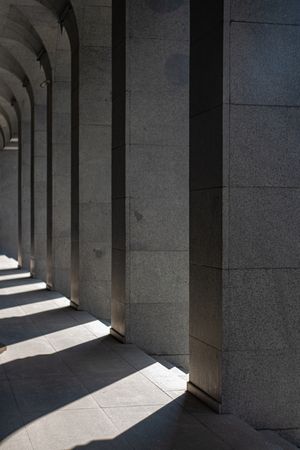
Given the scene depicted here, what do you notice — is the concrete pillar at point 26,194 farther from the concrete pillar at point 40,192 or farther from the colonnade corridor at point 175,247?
the colonnade corridor at point 175,247

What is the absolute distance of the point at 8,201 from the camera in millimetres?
45875

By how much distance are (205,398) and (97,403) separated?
4.05 feet

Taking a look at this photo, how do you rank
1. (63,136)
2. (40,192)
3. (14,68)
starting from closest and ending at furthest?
(63,136) < (40,192) < (14,68)

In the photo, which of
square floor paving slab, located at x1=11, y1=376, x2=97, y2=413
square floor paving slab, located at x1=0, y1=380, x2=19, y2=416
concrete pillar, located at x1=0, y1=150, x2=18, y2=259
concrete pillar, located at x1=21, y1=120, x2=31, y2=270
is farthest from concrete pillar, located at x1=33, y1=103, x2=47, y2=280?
concrete pillar, located at x1=0, y1=150, x2=18, y2=259

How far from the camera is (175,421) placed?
7387mm

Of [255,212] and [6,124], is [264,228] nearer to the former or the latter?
[255,212]

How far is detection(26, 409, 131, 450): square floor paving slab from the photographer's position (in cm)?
660

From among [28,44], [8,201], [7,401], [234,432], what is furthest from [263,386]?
[8,201]

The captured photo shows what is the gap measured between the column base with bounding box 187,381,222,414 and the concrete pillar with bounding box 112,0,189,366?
3.45 metres

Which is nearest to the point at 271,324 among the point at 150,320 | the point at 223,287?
the point at 223,287

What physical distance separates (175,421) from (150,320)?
15.4 ft

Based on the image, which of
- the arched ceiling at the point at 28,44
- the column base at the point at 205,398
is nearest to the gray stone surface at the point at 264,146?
the column base at the point at 205,398

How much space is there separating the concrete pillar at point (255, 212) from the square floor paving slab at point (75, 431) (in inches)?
52.8

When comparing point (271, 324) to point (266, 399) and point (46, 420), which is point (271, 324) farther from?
point (46, 420)
